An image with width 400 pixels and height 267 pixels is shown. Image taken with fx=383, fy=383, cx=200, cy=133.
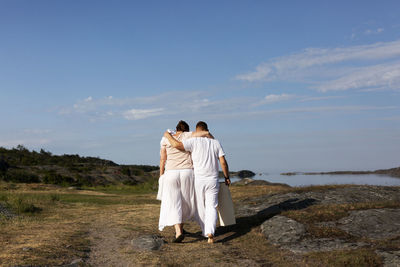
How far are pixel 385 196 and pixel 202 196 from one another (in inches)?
342

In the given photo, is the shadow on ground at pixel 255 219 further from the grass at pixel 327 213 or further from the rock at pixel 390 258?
the rock at pixel 390 258

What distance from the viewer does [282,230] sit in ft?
29.3

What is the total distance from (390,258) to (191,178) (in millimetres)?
4274

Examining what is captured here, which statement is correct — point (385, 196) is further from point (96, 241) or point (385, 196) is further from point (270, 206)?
point (96, 241)

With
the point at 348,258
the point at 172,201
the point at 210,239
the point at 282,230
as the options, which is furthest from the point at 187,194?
the point at 348,258

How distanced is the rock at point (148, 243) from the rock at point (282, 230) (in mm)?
2509

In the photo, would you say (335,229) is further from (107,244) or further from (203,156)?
(107,244)

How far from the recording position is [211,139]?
877 cm

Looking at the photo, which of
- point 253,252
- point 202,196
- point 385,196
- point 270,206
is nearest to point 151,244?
→ point 202,196

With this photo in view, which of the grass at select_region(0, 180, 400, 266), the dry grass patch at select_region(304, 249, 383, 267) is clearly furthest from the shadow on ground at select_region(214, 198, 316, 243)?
the dry grass patch at select_region(304, 249, 383, 267)

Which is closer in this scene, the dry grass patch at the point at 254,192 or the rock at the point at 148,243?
the rock at the point at 148,243

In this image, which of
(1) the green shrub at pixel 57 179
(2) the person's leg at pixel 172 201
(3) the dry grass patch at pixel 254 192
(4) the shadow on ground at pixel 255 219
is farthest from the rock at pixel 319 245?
(1) the green shrub at pixel 57 179

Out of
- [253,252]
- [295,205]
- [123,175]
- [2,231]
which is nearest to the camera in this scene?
[253,252]

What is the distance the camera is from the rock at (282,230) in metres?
8.44
